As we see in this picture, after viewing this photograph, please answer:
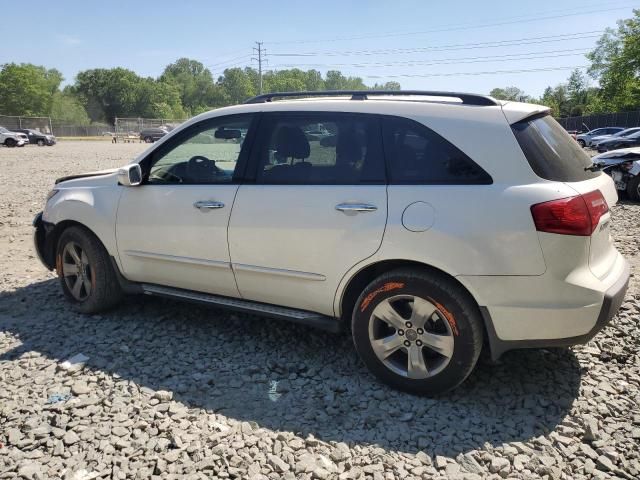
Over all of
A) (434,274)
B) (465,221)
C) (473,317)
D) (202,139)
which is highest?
(202,139)

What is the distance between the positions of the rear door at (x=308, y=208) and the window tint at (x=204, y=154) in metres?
0.22

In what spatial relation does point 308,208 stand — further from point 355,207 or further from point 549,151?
point 549,151

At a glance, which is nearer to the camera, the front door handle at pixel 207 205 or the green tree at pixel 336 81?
the front door handle at pixel 207 205

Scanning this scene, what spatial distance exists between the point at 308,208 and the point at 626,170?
32.5ft

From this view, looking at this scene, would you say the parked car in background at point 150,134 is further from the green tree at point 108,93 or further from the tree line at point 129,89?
the green tree at point 108,93

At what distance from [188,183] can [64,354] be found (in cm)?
158

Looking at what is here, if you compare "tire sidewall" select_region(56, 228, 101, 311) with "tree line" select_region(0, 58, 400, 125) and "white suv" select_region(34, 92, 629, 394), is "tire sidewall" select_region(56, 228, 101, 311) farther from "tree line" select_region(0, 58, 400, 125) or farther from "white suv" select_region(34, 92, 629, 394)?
"tree line" select_region(0, 58, 400, 125)

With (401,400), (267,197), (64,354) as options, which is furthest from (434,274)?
(64,354)

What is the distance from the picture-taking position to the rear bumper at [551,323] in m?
2.84

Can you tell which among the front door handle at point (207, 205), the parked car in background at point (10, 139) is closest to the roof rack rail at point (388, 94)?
the front door handle at point (207, 205)

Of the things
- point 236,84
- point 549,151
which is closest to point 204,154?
point 549,151

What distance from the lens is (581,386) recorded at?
333 centimetres

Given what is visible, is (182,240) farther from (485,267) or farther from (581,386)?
(581,386)

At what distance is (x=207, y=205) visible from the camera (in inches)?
147
